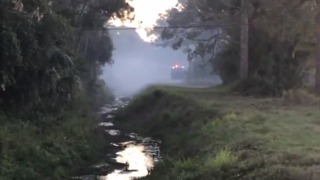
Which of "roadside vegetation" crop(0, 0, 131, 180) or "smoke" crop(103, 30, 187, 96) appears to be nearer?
"roadside vegetation" crop(0, 0, 131, 180)

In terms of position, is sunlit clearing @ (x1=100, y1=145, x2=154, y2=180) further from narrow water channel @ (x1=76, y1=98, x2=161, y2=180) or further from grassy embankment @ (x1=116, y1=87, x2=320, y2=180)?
grassy embankment @ (x1=116, y1=87, x2=320, y2=180)

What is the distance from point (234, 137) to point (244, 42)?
21.2m

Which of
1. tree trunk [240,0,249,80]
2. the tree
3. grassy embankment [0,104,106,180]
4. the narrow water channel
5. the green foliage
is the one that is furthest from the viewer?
tree trunk [240,0,249,80]

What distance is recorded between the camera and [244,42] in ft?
131

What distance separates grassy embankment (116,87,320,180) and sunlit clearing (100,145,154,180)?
0.80 meters

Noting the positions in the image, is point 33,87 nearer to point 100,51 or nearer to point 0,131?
point 0,131

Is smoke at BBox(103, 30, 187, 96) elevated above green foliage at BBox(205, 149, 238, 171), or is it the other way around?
green foliage at BBox(205, 149, 238, 171)

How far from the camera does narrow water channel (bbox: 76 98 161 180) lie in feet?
66.9

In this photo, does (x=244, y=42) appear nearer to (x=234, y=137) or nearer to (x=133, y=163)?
(x=133, y=163)

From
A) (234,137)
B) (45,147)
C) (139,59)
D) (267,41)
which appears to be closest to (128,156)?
(45,147)

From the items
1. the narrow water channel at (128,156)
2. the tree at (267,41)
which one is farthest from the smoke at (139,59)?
the narrow water channel at (128,156)

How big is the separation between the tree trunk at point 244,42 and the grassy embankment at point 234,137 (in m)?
6.02

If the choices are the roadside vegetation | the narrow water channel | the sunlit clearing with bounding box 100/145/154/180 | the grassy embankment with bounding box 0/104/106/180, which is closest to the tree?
the narrow water channel

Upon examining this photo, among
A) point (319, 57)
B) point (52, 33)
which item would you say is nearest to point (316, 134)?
point (52, 33)
